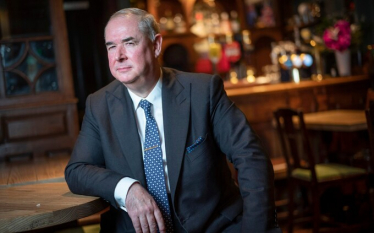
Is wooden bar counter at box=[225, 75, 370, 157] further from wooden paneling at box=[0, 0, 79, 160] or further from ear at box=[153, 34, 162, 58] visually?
ear at box=[153, 34, 162, 58]

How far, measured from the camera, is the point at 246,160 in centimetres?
180

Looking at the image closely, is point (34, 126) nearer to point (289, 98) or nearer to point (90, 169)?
point (90, 169)

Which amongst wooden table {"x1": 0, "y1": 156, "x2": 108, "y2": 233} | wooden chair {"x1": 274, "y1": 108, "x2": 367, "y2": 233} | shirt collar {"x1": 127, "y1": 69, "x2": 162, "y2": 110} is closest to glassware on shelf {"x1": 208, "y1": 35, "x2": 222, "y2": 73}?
wooden chair {"x1": 274, "y1": 108, "x2": 367, "y2": 233}

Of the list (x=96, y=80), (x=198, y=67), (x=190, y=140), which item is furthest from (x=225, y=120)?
(x=96, y=80)

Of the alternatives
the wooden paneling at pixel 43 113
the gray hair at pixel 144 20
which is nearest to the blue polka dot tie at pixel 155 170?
the gray hair at pixel 144 20

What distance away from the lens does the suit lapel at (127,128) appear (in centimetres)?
188

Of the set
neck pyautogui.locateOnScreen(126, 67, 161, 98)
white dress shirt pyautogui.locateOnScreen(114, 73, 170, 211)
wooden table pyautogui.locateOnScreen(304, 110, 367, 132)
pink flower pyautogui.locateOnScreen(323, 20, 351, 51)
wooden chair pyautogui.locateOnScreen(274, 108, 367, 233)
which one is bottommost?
wooden chair pyautogui.locateOnScreen(274, 108, 367, 233)

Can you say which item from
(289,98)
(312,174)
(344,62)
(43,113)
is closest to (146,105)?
(43,113)

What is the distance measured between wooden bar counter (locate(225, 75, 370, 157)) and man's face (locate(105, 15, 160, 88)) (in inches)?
123

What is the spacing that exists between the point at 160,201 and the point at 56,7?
2272 mm

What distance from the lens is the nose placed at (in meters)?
1.87

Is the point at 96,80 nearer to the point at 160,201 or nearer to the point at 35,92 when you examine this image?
the point at 35,92

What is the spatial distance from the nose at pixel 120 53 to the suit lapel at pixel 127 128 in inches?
7.3

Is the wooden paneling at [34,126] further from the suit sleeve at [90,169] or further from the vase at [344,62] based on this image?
the vase at [344,62]
